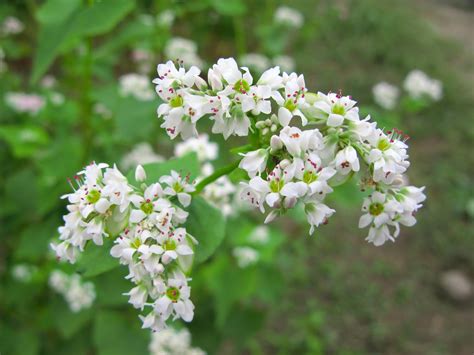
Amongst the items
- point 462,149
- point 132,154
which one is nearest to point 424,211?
point 462,149

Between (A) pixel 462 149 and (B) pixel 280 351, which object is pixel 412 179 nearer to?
(A) pixel 462 149

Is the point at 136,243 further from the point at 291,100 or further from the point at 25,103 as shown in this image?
the point at 25,103

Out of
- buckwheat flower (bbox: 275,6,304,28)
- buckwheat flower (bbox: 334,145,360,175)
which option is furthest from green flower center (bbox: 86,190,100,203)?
buckwheat flower (bbox: 275,6,304,28)

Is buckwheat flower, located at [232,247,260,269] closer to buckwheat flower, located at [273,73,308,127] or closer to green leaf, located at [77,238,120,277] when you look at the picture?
green leaf, located at [77,238,120,277]

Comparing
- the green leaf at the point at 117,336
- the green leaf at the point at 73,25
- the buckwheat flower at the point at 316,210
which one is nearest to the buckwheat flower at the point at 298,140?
the buckwheat flower at the point at 316,210

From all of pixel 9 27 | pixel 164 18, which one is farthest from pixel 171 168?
pixel 9 27

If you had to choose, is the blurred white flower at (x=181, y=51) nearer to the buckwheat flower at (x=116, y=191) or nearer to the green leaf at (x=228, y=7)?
the green leaf at (x=228, y=7)
